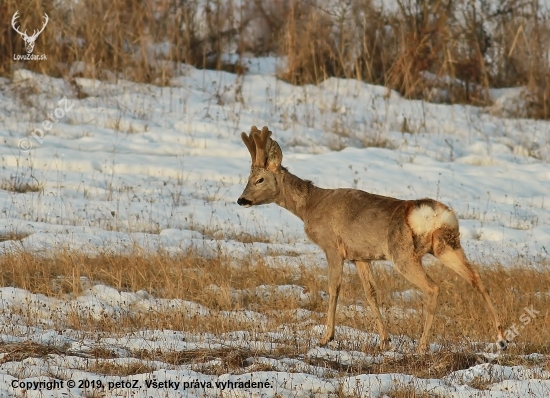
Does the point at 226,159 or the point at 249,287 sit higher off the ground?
the point at 226,159

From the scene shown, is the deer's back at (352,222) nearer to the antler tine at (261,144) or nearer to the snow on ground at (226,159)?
the antler tine at (261,144)

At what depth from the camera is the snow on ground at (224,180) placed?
6922 mm

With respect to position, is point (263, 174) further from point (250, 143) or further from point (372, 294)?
point (372, 294)

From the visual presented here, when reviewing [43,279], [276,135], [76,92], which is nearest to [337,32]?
[276,135]

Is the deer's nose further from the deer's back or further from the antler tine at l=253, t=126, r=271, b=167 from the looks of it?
the deer's back

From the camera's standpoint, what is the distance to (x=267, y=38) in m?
22.7

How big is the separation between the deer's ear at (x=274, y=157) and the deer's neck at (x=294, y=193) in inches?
4.9

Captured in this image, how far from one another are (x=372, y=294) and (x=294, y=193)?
1.42 meters

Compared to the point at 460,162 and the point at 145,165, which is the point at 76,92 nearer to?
the point at 145,165

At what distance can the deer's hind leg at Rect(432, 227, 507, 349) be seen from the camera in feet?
25.8

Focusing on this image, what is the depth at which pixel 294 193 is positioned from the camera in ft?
30.6

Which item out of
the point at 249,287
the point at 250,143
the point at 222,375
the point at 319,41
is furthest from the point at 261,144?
the point at 319,41

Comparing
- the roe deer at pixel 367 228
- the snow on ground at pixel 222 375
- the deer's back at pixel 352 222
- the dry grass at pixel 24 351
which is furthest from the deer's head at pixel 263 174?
the dry grass at pixel 24 351

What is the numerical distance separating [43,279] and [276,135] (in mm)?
8439
